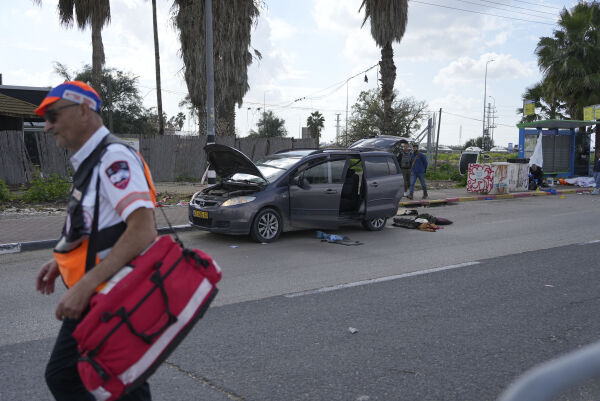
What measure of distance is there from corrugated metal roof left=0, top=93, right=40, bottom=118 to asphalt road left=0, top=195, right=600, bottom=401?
12190 millimetres

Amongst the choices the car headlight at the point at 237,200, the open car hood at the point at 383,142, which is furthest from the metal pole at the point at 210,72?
the open car hood at the point at 383,142

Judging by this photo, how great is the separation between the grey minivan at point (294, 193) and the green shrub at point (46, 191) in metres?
5.75

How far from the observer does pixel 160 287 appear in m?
2.10

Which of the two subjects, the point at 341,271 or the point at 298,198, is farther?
the point at 298,198

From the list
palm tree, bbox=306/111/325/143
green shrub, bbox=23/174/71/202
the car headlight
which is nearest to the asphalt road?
the car headlight

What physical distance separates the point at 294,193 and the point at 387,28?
48.8 ft

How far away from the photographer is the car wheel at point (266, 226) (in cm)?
909

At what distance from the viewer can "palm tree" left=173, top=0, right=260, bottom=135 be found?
21250mm

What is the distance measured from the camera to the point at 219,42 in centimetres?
2153

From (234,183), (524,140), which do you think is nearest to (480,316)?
(234,183)

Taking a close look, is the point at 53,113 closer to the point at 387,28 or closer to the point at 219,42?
the point at 219,42

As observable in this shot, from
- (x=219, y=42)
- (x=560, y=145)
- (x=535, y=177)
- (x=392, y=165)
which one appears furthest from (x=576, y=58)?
(x=392, y=165)

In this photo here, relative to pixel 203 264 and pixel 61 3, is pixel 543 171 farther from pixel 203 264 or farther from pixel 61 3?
pixel 203 264

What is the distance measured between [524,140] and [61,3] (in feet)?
68.7
